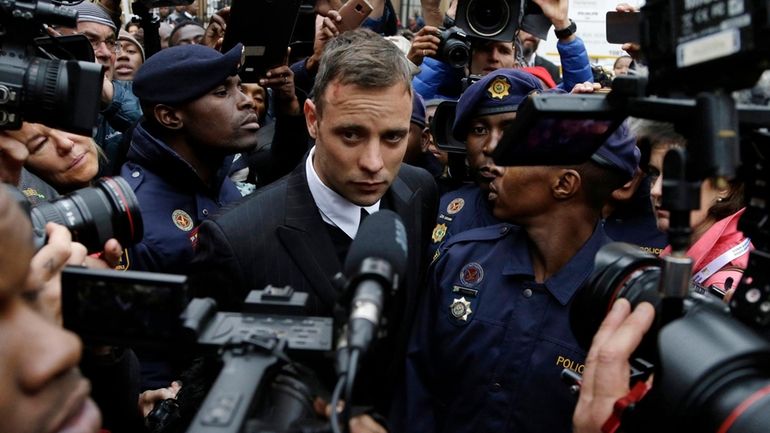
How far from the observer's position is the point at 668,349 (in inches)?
53.5

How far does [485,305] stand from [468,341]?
136 millimetres

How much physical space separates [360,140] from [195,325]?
Answer: 141 centimetres

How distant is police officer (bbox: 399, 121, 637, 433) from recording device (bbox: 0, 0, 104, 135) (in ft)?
4.24

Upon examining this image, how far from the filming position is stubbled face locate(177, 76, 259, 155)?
3.67 meters

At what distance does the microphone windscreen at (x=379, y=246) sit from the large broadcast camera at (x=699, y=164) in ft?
1.13

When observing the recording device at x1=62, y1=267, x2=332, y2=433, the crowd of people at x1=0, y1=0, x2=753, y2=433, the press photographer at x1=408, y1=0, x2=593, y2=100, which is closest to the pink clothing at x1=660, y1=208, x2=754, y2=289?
the crowd of people at x1=0, y1=0, x2=753, y2=433

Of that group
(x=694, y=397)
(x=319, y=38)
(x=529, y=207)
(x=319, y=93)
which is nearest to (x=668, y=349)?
(x=694, y=397)

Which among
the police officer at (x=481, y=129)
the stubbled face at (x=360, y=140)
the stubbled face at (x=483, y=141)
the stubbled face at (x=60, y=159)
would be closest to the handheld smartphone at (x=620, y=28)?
the police officer at (x=481, y=129)

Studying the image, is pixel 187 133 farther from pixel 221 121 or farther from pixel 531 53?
pixel 531 53

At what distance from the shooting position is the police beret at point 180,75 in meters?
3.62

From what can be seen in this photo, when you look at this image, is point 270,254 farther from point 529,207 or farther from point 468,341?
point 529,207

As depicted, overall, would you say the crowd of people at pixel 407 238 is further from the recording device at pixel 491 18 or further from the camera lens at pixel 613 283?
the recording device at pixel 491 18

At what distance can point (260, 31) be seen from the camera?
13.4 feet

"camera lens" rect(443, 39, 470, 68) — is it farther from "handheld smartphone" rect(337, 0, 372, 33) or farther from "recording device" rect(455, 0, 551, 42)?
"handheld smartphone" rect(337, 0, 372, 33)
